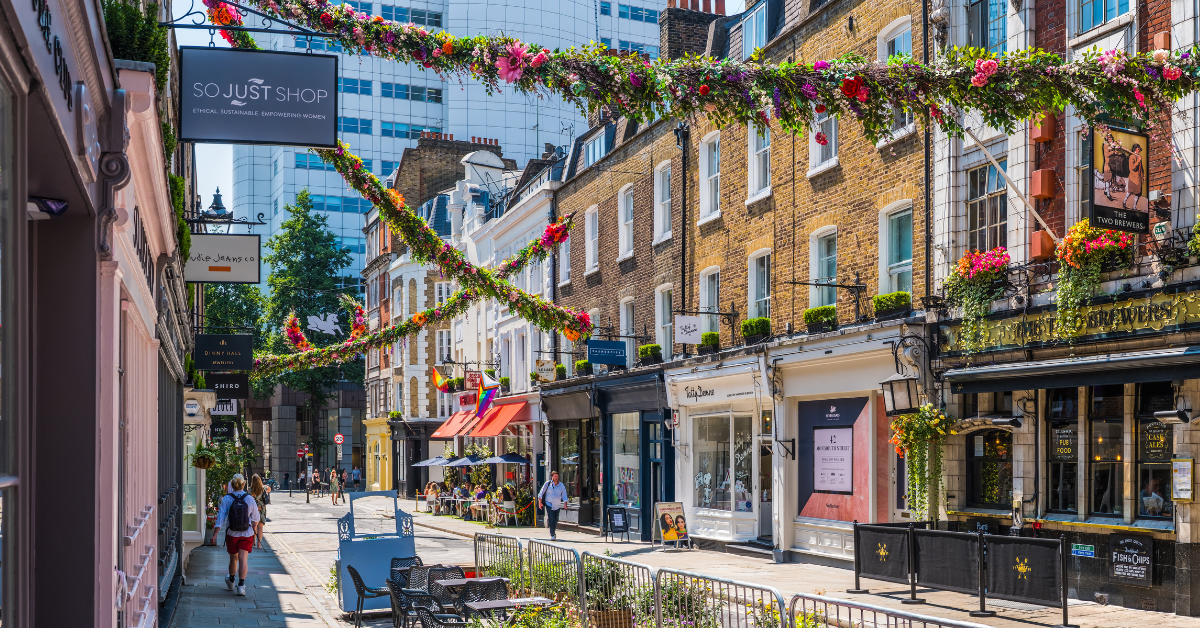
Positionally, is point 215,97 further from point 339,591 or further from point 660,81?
point 339,591

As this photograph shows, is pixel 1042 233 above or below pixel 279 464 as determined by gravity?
above

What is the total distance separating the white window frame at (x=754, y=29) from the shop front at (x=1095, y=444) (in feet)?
30.5

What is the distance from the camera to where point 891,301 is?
56.9 feet

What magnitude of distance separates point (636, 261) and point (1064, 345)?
49.9ft

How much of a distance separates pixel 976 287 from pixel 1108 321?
7.83 ft

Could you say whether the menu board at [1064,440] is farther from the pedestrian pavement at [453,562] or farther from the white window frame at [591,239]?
the white window frame at [591,239]

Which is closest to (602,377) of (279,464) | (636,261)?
(636,261)

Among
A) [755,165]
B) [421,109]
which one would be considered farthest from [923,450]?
[421,109]

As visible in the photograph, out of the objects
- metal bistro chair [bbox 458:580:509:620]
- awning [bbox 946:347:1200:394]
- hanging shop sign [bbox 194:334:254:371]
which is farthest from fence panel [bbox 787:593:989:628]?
hanging shop sign [bbox 194:334:254:371]

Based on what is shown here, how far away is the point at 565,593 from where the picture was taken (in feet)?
35.1

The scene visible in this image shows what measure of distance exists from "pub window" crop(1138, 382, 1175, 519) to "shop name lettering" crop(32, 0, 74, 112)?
1280 cm

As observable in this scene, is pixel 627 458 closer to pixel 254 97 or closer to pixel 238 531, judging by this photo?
pixel 238 531

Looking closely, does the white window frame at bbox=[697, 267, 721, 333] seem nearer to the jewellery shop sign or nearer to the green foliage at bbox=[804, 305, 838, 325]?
the green foliage at bbox=[804, 305, 838, 325]

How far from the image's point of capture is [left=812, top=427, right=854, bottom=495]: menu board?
62.6ft
